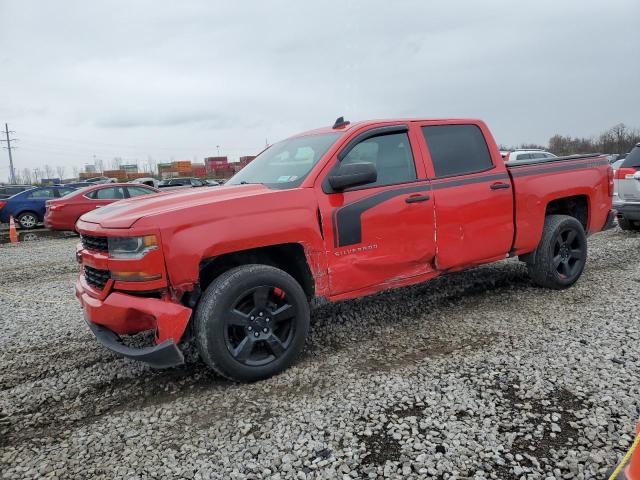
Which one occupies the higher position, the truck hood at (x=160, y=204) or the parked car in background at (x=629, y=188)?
the truck hood at (x=160, y=204)

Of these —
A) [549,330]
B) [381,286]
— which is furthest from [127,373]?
[549,330]

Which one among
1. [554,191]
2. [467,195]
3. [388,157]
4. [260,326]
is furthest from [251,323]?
[554,191]

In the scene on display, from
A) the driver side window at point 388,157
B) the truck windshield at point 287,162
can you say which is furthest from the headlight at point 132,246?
the driver side window at point 388,157

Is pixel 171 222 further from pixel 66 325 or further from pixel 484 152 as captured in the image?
pixel 484 152

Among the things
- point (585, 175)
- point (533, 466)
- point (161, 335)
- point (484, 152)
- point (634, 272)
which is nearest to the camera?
point (533, 466)

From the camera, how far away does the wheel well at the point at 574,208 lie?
17.8ft

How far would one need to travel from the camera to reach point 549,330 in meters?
4.06

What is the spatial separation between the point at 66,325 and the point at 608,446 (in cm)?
488

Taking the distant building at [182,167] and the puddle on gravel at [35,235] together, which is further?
the distant building at [182,167]

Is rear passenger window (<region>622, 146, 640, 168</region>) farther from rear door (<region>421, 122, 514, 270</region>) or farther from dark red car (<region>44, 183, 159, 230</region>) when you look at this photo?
dark red car (<region>44, 183, 159, 230</region>)

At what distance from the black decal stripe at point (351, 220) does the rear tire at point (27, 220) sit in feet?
48.3

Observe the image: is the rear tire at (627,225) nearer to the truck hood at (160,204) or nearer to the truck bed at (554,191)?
the truck bed at (554,191)

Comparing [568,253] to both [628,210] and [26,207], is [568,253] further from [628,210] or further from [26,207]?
[26,207]

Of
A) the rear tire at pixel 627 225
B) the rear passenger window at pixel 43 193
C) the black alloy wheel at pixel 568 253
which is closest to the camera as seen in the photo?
the black alloy wheel at pixel 568 253
